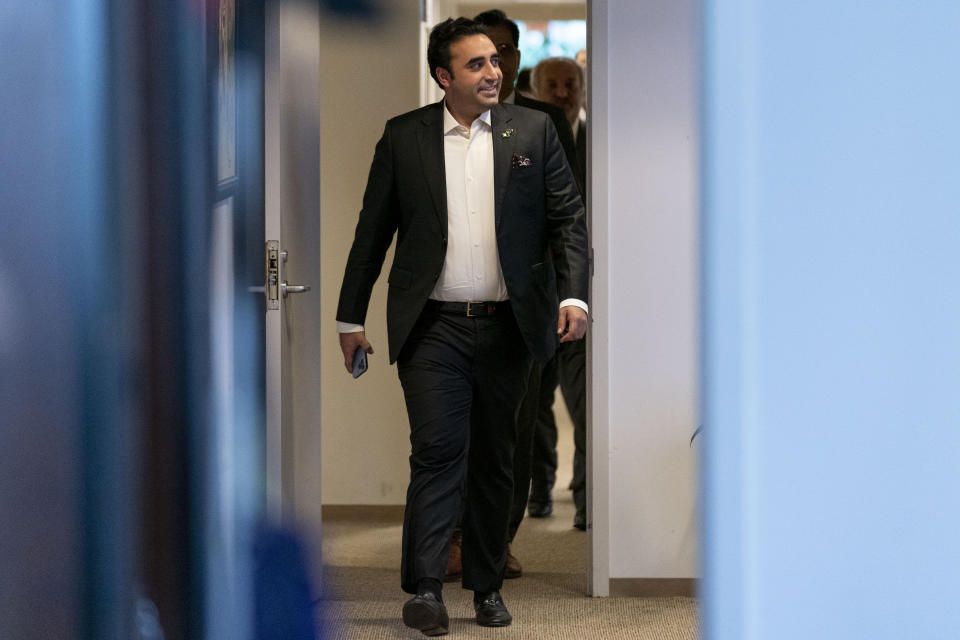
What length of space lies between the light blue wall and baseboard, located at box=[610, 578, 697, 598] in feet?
9.38

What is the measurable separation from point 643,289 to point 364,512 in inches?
70.9

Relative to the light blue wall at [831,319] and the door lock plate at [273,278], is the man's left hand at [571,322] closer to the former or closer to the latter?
the door lock plate at [273,278]

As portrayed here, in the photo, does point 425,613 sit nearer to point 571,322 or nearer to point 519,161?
point 571,322

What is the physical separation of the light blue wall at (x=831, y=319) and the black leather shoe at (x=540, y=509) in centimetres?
422

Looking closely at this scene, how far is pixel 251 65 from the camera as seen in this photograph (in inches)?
107

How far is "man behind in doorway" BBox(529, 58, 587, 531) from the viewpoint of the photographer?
4.70 meters

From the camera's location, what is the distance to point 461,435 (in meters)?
3.05

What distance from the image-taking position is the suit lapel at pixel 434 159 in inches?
120

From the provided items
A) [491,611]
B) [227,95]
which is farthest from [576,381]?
[227,95]

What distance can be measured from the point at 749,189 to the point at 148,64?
0.87 m

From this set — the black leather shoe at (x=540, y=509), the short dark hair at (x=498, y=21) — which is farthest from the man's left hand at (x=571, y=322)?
the black leather shoe at (x=540, y=509)

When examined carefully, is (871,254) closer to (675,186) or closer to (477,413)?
(477,413)

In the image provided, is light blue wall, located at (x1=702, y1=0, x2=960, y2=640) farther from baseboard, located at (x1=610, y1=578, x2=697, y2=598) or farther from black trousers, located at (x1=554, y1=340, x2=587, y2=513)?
black trousers, located at (x1=554, y1=340, x2=587, y2=513)

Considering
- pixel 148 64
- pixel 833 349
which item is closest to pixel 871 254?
pixel 833 349
